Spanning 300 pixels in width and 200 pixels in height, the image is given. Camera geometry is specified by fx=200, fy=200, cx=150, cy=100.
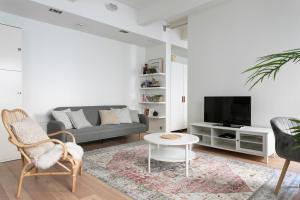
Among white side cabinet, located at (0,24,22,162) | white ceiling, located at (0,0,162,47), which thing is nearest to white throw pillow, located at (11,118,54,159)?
white side cabinet, located at (0,24,22,162)

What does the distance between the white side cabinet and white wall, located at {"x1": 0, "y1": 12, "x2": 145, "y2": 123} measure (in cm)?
50

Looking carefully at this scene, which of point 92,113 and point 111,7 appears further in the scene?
point 92,113

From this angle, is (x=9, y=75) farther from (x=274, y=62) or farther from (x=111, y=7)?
(x=274, y=62)

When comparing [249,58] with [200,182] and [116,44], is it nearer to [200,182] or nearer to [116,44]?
[200,182]

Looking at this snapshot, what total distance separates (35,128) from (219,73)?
336 centimetres

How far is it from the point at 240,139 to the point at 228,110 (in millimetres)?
553

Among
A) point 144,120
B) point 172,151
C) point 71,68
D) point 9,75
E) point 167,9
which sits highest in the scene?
point 167,9

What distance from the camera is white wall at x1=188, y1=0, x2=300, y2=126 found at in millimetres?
3252

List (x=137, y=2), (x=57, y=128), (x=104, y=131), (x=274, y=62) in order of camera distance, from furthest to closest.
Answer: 1. (x=137, y=2)
2. (x=104, y=131)
3. (x=57, y=128)
4. (x=274, y=62)

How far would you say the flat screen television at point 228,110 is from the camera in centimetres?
348

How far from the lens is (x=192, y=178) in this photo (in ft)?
8.36

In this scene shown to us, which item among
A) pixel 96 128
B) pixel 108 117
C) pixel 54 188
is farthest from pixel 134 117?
pixel 54 188

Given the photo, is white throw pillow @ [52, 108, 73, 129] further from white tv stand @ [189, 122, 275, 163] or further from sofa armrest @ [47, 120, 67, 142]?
white tv stand @ [189, 122, 275, 163]

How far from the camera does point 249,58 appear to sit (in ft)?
12.0
